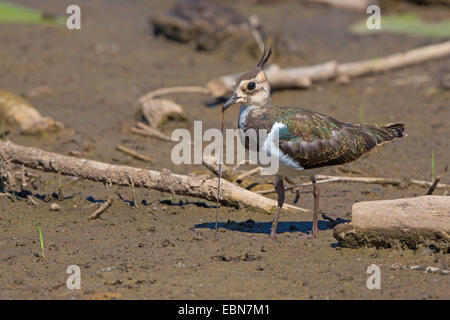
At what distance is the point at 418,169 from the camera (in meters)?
8.81

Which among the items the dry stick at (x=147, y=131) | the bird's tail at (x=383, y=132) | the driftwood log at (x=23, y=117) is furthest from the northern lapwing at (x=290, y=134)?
the driftwood log at (x=23, y=117)

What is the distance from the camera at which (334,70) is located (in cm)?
1255

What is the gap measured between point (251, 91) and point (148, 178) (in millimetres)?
1631

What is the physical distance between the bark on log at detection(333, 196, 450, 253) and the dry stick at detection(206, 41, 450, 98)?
5.45 m

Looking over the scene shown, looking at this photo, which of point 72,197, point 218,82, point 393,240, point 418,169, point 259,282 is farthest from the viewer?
point 218,82

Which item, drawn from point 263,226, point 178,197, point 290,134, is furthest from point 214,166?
point 290,134

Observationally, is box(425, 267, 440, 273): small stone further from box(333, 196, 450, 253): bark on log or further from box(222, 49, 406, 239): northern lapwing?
box(222, 49, 406, 239): northern lapwing

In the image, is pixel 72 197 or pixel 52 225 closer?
pixel 52 225

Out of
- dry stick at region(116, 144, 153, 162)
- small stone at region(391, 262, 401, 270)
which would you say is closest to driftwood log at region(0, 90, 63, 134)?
dry stick at region(116, 144, 153, 162)

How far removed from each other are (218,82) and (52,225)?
15.9ft

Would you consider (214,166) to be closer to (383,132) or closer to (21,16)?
(383,132)

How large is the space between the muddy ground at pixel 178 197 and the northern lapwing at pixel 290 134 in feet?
2.44
